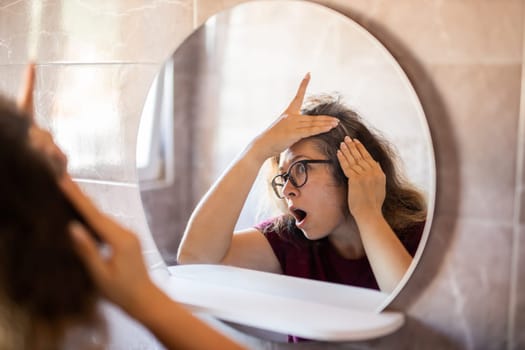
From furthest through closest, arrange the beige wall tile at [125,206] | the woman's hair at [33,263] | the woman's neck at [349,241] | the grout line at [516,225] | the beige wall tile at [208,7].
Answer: the beige wall tile at [125,206] → the beige wall tile at [208,7] → the woman's neck at [349,241] → the grout line at [516,225] → the woman's hair at [33,263]

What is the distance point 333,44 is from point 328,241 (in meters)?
0.34

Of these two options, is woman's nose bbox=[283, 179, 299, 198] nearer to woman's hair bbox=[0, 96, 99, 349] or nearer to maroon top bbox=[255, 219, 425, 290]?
maroon top bbox=[255, 219, 425, 290]

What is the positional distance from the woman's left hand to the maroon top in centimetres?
7

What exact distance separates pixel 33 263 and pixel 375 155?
621 mm

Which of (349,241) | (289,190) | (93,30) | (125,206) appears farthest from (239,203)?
(93,30)

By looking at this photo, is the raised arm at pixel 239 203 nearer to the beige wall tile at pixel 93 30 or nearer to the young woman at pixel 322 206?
the young woman at pixel 322 206

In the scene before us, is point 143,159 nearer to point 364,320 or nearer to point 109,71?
point 109,71

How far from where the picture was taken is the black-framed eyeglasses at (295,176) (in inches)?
43.1

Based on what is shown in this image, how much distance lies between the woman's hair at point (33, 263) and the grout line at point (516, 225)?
67cm

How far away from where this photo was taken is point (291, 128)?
3.62ft

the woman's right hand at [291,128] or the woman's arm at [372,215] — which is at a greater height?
the woman's right hand at [291,128]

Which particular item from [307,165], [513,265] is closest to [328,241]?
[307,165]

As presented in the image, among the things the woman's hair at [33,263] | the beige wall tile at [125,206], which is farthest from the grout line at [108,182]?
the woman's hair at [33,263]

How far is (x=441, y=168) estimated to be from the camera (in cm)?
100
